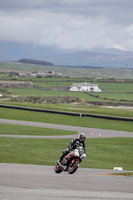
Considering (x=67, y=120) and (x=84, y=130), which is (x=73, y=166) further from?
(x=67, y=120)

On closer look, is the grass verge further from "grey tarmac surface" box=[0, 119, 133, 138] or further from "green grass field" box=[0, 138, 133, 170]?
"green grass field" box=[0, 138, 133, 170]

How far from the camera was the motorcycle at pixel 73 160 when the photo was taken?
1666 cm

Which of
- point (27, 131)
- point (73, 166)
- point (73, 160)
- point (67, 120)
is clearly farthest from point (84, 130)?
point (73, 160)

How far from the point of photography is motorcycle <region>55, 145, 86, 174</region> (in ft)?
54.6

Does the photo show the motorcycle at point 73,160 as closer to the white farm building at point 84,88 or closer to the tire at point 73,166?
the tire at point 73,166

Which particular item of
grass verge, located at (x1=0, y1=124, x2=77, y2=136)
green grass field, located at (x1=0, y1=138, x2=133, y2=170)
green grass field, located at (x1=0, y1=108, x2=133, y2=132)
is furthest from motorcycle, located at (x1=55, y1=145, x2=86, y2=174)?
green grass field, located at (x1=0, y1=108, x2=133, y2=132)

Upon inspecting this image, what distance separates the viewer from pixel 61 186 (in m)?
15.9

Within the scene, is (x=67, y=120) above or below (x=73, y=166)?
below

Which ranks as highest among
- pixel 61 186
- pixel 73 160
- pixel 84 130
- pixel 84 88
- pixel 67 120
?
pixel 84 88

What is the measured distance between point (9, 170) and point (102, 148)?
15079mm

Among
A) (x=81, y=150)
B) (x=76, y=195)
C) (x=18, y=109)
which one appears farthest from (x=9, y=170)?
(x=18, y=109)

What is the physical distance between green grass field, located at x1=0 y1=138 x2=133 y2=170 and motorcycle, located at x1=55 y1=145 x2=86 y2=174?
802cm

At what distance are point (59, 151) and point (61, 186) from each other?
1618 cm

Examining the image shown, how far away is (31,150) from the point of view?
104 feet
